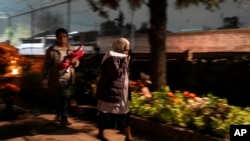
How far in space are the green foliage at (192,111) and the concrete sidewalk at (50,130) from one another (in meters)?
0.48

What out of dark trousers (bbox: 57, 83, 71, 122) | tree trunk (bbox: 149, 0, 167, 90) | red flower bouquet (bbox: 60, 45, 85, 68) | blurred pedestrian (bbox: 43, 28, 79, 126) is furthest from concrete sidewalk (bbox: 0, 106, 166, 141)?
tree trunk (bbox: 149, 0, 167, 90)

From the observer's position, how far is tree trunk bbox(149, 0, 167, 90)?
8.38 metres

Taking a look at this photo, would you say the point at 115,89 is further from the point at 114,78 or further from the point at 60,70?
the point at 60,70

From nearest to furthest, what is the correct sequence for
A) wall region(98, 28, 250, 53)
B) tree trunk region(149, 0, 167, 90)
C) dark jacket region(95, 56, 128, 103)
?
1. dark jacket region(95, 56, 128, 103)
2. wall region(98, 28, 250, 53)
3. tree trunk region(149, 0, 167, 90)

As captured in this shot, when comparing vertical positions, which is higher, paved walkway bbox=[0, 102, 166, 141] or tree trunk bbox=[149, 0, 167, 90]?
tree trunk bbox=[149, 0, 167, 90]

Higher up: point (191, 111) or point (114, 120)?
point (191, 111)

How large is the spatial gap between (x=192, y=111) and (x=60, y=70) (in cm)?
252

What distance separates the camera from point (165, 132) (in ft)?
22.7

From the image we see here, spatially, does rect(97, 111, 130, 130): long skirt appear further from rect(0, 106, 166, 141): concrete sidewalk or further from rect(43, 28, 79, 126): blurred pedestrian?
rect(43, 28, 79, 126): blurred pedestrian

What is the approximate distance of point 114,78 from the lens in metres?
6.38

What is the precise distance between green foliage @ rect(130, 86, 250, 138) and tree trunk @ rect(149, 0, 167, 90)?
0.33 metres

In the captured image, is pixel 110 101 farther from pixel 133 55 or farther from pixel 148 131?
pixel 133 55

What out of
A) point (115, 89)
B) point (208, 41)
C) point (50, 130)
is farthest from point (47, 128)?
point (208, 41)

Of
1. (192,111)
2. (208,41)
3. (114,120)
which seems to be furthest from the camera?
(208,41)
